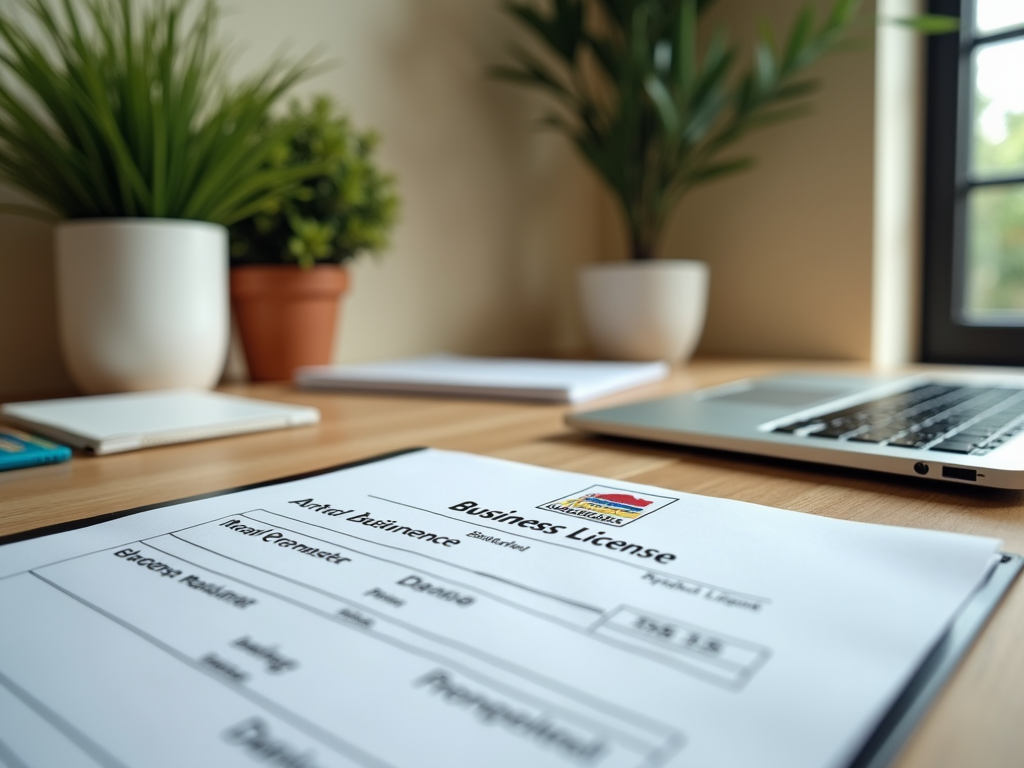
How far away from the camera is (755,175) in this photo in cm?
138

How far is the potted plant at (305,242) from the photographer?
0.91m

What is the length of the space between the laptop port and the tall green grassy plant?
67 centimetres

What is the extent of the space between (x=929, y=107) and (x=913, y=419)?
1010 millimetres

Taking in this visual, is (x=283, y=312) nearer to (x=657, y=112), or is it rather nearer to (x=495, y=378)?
(x=495, y=378)

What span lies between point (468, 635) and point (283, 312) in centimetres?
76

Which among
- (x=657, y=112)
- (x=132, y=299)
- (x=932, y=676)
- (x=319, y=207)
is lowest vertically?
(x=932, y=676)

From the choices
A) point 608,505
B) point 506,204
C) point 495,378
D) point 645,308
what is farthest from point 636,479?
point 506,204

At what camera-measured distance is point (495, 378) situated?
83cm

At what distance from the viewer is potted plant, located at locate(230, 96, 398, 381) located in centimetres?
91

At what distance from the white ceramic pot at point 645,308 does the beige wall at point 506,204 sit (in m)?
0.24

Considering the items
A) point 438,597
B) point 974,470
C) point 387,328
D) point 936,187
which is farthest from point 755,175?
point 438,597

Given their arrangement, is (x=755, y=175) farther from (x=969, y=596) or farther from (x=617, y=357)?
(x=969, y=596)

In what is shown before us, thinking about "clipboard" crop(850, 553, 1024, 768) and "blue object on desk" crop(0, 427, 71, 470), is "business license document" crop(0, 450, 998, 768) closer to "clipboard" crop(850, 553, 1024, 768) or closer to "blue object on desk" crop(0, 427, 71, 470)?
"clipboard" crop(850, 553, 1024, 768)

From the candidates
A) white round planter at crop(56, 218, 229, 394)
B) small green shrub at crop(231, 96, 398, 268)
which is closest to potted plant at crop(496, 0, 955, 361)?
small green shrub at crop(231, 96, 398, 268)
